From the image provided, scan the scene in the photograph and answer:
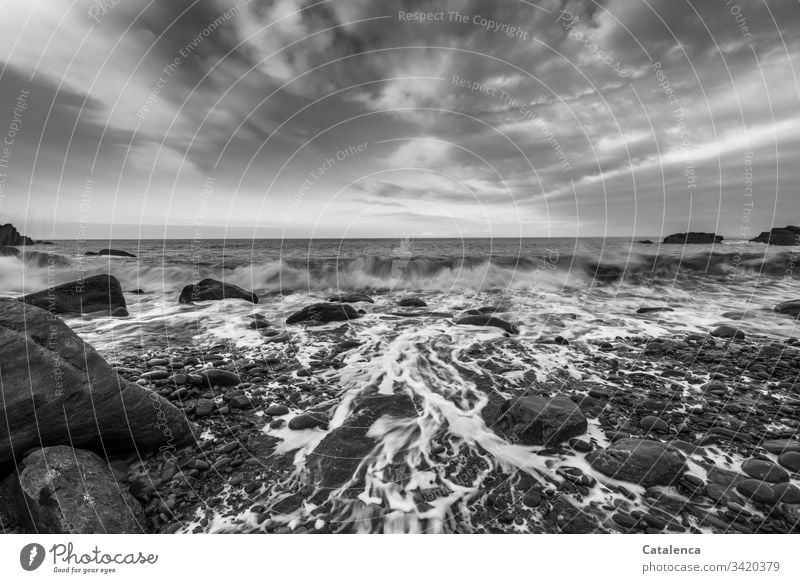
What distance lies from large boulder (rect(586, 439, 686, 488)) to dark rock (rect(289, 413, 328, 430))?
4502 millimetres

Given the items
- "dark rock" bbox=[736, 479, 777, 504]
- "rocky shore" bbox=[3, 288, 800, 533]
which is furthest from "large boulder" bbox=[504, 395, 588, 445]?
"dark rock" bbox=[736, 479, 777, 504]

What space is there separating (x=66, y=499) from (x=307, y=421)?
3.09 meters

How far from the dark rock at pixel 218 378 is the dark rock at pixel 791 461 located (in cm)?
975

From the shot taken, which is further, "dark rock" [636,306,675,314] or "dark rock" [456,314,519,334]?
"dark rock" [636,306,675,314]

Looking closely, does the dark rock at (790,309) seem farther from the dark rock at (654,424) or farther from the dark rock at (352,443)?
the dark rock at (352,443)

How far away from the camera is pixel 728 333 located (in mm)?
10445

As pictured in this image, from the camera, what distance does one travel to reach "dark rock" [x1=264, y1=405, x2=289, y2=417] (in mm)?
6113

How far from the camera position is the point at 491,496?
419cm

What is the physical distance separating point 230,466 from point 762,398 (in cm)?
1037

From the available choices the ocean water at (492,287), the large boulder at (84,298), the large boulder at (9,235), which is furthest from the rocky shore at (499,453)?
the large boulder at (9,235)

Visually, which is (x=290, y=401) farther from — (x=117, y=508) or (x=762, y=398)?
(x=762, y=398)

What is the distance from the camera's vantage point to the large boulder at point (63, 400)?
3.92m
